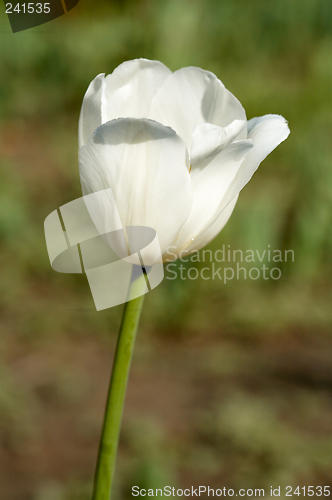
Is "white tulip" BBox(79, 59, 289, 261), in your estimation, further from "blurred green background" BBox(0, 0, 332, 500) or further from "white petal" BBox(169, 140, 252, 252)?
"blurred green background" BBox(0, 0, 332, 500)

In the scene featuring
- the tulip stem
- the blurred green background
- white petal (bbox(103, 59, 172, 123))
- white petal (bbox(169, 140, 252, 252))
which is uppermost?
white petal (bbox(103, 59, 172, 123))

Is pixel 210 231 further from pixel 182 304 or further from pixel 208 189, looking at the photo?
pixel 182 304

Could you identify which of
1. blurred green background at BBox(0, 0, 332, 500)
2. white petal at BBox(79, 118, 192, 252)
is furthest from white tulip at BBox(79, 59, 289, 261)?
blurred green background at BBox(0, 0, 332, 500)

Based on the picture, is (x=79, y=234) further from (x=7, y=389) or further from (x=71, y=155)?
(x=71, y=155)

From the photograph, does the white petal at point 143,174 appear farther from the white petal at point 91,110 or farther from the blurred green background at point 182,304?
the blurred green background at point 182,304

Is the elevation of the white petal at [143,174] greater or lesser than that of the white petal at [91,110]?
lesser

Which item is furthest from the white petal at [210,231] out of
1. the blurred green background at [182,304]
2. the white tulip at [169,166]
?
the blurred green background at [182,304]
